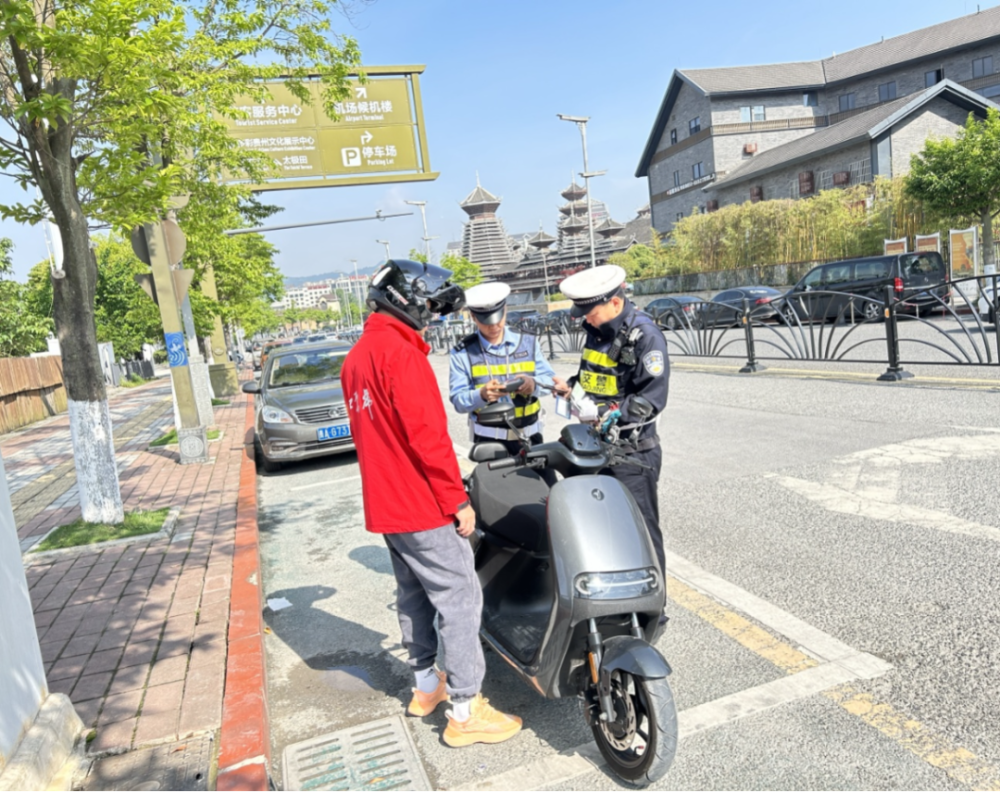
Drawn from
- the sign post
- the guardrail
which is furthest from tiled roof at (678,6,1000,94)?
the sign post

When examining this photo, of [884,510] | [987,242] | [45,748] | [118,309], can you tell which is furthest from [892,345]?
[118,309]

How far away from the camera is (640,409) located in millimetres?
3076

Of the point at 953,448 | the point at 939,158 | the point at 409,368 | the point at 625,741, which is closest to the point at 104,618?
the point at 409,368

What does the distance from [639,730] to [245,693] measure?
1.75 metres

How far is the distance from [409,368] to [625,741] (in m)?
1.48

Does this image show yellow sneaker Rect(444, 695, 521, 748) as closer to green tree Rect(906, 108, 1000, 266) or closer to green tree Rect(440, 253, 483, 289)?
green tree Rect(906, 108, 1000, 266)

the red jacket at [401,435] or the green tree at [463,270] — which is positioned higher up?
the green tree at [463,270]

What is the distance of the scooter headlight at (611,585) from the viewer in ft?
8.28

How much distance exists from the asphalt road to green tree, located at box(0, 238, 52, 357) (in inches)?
746

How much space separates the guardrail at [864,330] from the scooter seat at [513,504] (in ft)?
20.8

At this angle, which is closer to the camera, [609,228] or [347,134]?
[347,134]

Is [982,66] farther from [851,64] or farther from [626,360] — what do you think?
[626,360]

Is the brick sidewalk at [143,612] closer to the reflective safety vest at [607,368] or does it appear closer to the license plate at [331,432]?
the license plate at [331,432]

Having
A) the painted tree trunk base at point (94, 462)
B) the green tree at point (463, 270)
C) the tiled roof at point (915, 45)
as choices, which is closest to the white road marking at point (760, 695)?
the painted tree trunk base at point (94, 462)
